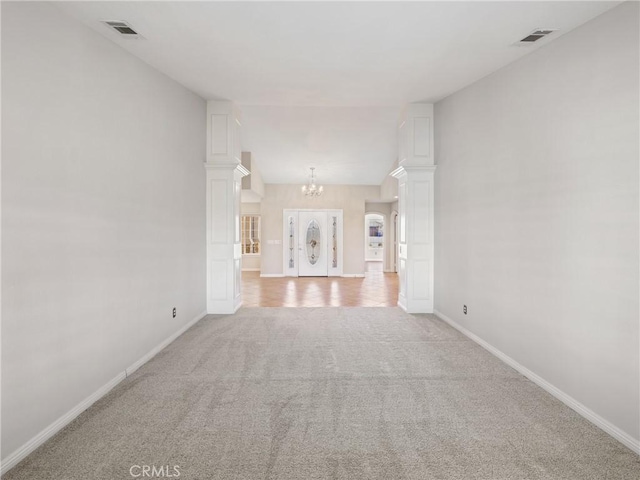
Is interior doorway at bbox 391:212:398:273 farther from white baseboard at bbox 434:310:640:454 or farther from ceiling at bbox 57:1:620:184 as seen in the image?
white baseboard at bbox 434:310:640:454

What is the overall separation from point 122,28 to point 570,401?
14.6 ft

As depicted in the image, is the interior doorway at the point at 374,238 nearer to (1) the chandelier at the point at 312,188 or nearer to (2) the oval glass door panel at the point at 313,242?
(2) the oval glass door panel at the point at 313,242

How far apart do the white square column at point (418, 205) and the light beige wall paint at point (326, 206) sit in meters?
4.85

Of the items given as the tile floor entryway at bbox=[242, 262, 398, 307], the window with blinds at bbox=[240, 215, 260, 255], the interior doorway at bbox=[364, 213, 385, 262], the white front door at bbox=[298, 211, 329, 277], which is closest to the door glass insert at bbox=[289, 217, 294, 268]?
the white front door at bbox=[298, 211, 329, 277]

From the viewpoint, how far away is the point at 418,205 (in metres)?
4.86

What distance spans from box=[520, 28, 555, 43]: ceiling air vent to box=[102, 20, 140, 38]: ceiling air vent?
319 centimetres

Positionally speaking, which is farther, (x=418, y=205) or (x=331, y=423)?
(x=418, y=205)

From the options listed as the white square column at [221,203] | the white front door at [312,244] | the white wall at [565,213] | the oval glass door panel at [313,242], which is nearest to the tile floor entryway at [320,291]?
the white front door at [312,244]

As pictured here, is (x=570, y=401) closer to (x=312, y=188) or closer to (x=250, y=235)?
(x=312, y=188)

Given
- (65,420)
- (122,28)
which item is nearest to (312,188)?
(122,28)

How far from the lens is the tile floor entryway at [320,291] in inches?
233

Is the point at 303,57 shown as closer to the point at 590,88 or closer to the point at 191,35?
the point at 191,35

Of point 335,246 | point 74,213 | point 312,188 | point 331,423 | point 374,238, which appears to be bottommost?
point 331,423

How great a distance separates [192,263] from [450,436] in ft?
11.3
